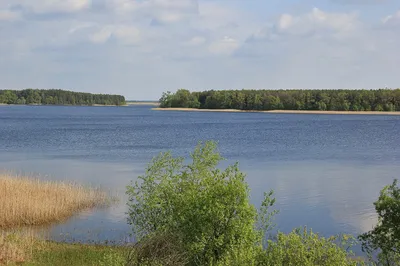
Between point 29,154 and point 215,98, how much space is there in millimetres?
125315

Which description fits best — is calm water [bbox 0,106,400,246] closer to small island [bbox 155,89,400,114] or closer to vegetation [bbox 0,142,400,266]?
vegetation [bbox 0,142,400,266]

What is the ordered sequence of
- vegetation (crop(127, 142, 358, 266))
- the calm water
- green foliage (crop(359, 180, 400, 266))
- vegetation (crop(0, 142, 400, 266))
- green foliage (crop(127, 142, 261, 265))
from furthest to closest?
the calm water < green foliage (crop(127, 142, 261, 265)) < green foliage (crop(359, 180, 400, 266)) < vegetation (crop(0, 142, 400, 266)) < vegetation (crop(127, 142, 358, 266))

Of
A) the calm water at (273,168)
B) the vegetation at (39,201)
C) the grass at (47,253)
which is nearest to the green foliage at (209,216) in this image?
the grass at (47,253)

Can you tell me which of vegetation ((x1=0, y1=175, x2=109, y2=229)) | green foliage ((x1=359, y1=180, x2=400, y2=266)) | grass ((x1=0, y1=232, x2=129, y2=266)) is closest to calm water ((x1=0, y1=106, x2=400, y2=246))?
vegetation ((x1=0, y1=175, x2=109, y2=229))

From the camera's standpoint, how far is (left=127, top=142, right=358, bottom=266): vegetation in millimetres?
8367

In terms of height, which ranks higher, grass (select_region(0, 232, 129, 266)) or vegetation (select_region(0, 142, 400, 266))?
vegetation (select_region(0, 142, 400, 266))

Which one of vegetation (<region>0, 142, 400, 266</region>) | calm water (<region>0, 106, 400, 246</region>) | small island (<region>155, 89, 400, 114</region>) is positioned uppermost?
small island (<region>155, 89, 400, 114</region>)

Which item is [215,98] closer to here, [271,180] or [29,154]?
[29,154]

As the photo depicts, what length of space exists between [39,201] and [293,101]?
442ft

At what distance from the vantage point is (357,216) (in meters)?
20.0

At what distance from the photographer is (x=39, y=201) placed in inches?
766

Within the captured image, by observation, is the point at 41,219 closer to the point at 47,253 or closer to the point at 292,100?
the point at 47,253

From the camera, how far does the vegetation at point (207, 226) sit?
8367 mm

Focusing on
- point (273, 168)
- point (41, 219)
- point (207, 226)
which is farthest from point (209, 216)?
point (273, 168)
